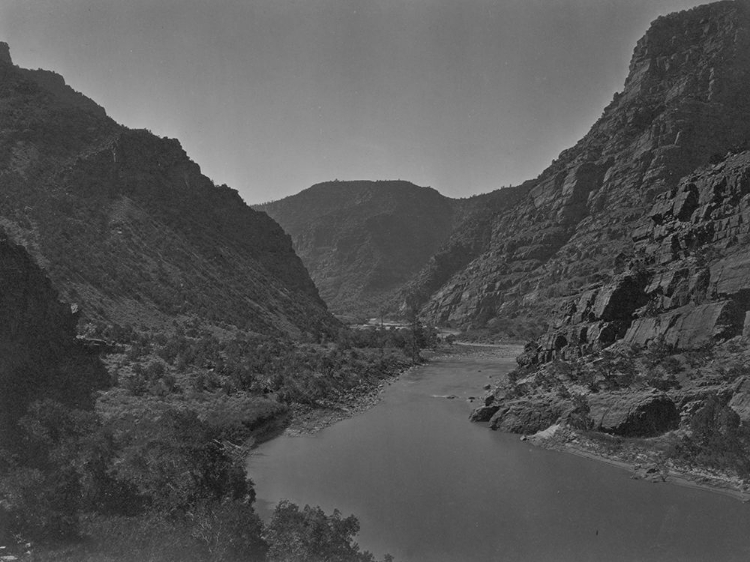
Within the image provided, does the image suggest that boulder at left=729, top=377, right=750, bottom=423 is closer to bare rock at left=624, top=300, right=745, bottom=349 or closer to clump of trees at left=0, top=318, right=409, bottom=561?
bare rock at left=624, top=300, right=745, bottom=349

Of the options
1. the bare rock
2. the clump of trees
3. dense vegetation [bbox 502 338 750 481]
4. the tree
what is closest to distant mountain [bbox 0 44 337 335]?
the clump of trees

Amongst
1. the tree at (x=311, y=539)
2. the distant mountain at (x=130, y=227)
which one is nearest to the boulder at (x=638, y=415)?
the tree at (x=311, y=539)

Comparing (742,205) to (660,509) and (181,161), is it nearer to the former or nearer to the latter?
(660,509)

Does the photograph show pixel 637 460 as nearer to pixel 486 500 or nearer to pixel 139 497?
pixel 486 500

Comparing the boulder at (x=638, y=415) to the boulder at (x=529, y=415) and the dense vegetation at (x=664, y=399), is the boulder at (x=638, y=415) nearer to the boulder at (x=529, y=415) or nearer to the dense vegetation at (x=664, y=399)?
the dense vegetation at (x=664, y=399)

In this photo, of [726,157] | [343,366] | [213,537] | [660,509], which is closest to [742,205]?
[726,157]
